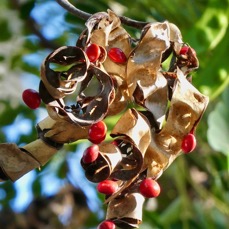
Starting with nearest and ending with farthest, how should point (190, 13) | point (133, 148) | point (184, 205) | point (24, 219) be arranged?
point (133, 148) → point (190, 13) → point (184, 205) → point (24, 219)

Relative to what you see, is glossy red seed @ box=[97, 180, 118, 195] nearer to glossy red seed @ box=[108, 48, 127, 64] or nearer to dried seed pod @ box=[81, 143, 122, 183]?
dried seed pod @ box=[81, 143, 122, 183]

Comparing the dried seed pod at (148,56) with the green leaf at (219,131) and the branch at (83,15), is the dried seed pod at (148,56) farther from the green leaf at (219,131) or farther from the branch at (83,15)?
the green leaf at (219,131)

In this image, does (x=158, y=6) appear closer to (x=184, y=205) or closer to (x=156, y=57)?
(x=184, y=205)

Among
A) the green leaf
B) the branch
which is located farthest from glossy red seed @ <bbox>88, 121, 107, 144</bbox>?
the green leaf

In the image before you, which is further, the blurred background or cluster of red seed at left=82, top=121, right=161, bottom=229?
the blurred background

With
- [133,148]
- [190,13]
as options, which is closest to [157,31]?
[133,148]
